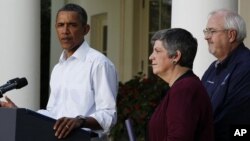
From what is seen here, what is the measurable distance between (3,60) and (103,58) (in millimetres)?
3535

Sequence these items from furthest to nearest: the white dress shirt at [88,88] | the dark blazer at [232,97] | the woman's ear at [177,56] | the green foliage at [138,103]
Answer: the green foliage at [138,103] → the white dress shirt at [88,88] → the dark blazer at [232,97] → the woman's ear at [177,56]

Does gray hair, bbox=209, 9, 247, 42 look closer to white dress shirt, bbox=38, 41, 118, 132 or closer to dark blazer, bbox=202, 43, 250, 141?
dark blazer, bbox=202, 43, 250, 141

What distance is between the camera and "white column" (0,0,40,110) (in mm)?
7305

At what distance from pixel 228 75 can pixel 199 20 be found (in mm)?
Answer: 2331

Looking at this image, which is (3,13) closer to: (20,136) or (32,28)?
(32,28)

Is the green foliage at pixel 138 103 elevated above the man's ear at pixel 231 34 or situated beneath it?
situated beneath

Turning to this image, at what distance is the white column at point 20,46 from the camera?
24.0 ft

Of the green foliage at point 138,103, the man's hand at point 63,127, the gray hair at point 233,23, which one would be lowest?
the green foliage at point 138,103

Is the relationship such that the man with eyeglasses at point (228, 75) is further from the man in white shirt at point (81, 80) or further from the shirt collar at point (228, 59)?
the man in white shirt at point (81, 80)

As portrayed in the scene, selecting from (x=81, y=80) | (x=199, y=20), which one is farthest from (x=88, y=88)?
(x=199, y=20)

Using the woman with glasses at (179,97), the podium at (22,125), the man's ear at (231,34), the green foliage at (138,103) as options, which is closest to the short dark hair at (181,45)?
the woman with glasses at (179,97)

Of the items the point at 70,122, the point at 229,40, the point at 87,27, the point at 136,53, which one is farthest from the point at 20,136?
the point at 136,53

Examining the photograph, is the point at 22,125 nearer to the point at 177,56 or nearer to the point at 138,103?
the point at 177,56

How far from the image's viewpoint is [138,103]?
847 cm
